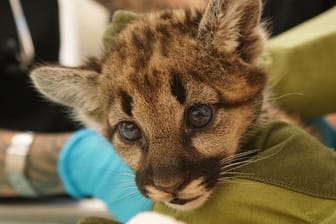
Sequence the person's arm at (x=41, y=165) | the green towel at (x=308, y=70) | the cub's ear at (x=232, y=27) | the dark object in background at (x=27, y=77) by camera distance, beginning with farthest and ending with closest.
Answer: the dark object in background at (x=27, y=77), the person's arm at (x=41, y=165), the green towel at (x=308, y=70), the cub's ear at (x=232, y=27)

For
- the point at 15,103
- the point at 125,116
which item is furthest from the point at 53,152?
the point at 125,116

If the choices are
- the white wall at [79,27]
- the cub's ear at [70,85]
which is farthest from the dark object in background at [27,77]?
the cub's ear at [70,85]

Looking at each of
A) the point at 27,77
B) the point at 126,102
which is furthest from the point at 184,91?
the point at 27,77

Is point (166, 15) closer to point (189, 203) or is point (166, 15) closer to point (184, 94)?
point (184, 94)

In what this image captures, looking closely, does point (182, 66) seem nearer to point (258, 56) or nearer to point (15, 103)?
point (258, 56)

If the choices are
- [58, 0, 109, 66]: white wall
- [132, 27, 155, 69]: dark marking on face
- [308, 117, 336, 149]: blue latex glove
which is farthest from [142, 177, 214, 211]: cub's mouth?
[58, 0, 109, 66]: white wall

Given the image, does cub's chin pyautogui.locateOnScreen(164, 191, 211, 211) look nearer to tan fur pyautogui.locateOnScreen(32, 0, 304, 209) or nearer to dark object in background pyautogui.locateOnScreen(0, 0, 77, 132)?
tan fur pyautogui.locateOnScreen(32, 0, 304, 209)

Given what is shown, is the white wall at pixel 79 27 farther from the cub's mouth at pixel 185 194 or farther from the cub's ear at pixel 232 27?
the cub's mouth at pixel 185 194
